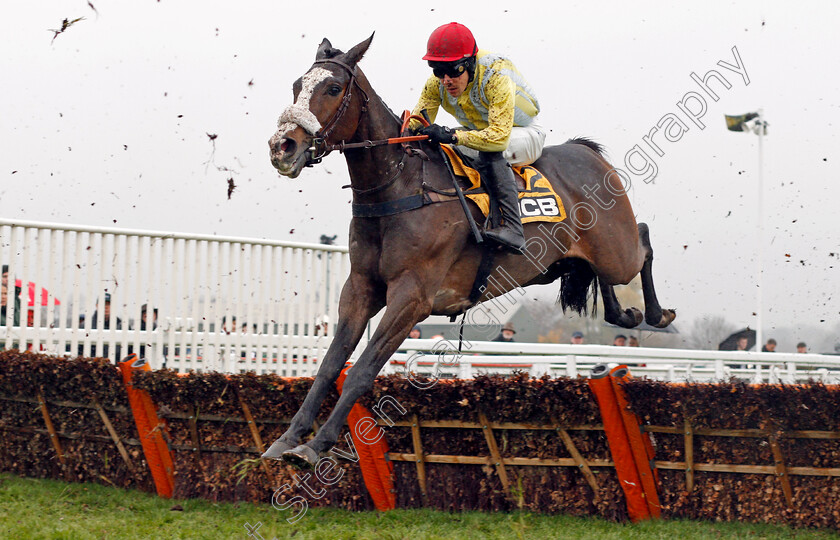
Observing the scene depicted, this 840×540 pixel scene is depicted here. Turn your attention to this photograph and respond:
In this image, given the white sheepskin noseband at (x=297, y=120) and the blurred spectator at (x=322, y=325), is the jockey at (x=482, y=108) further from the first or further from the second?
the blurred spectator at (x=322, y=325)

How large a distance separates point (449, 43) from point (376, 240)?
3.74 feet

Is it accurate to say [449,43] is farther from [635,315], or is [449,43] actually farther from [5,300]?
[5,300]

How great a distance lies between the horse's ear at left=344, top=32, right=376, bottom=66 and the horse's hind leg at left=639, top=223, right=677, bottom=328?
256 centimetres

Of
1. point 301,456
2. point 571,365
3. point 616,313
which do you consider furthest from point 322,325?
point 301,456

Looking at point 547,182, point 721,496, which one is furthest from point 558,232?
point 721,496

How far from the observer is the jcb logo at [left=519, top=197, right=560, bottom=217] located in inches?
185

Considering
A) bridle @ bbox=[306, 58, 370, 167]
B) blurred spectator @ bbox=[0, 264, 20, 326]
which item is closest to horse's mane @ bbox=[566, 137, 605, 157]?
bridle @ bbox=[306, 58, 370, 167]

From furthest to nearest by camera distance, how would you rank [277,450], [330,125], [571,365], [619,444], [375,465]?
1. [571,365]
2. [375,465]
3. [619,444]
4. [330,125]
5. [277,450]

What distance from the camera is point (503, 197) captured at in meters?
4.54

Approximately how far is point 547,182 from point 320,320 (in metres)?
2.72

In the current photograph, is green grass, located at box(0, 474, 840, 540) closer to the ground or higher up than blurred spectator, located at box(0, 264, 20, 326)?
closer to the ground

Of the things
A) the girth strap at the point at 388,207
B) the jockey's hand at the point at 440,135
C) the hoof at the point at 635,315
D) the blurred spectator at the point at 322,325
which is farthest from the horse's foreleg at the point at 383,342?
the blurred spectator at the point at 322,325

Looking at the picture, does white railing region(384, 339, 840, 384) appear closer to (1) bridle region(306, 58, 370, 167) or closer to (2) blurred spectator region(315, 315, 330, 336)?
(2) blurred spectator region(315, 315, 330, 336)

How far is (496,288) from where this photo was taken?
4.69m
